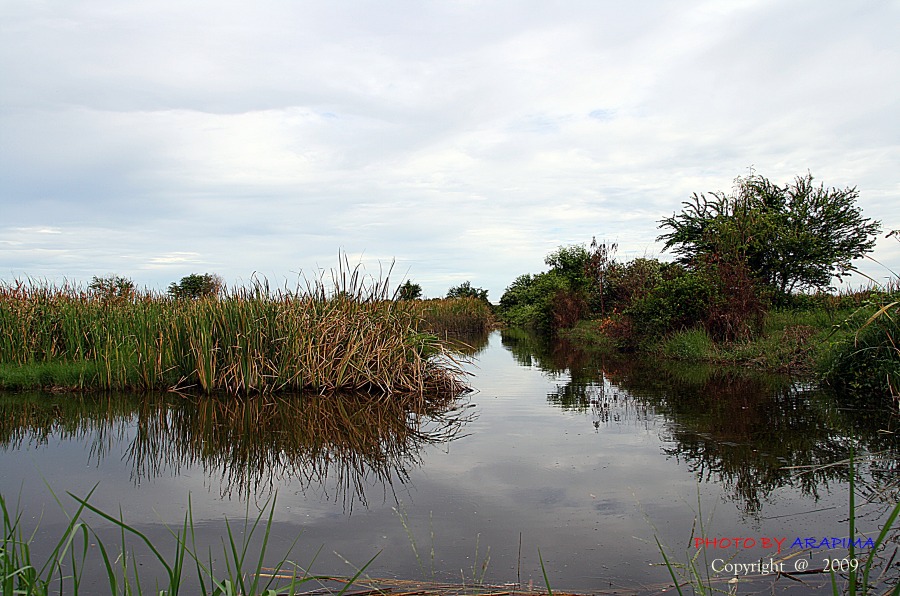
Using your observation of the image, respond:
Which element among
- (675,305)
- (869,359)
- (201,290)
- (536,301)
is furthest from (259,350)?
(536,301)

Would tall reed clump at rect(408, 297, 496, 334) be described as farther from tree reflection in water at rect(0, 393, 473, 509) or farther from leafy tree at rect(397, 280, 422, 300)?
tree reflection in water at rect(0, 393, 473, 509)

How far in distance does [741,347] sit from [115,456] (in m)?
13.0

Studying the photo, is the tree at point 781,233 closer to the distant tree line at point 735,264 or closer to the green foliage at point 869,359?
the distant tree line at point 735,264

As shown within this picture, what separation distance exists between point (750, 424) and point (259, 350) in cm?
715

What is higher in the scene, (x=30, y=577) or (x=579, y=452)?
(x=30, y=577)

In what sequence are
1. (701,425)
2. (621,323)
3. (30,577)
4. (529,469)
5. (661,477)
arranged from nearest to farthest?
1. (30,577)
2. (661,477)
3. (529,469)
4. (701,425)
5. (621,323)

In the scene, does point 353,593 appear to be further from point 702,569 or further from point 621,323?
point 621,323

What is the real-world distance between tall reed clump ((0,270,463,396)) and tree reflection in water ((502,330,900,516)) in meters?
2.58

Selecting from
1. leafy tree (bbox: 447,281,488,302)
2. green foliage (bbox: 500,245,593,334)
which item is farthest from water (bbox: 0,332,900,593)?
leafy tree (bbox: 447,281,488,302)

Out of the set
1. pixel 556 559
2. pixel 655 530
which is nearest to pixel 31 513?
pixel 556 559

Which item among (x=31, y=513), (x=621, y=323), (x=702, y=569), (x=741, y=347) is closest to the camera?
(x=702, y=569)

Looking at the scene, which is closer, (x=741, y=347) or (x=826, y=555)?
(x=826, y=555)

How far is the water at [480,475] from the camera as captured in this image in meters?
4.08

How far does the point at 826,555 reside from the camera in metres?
3.87
